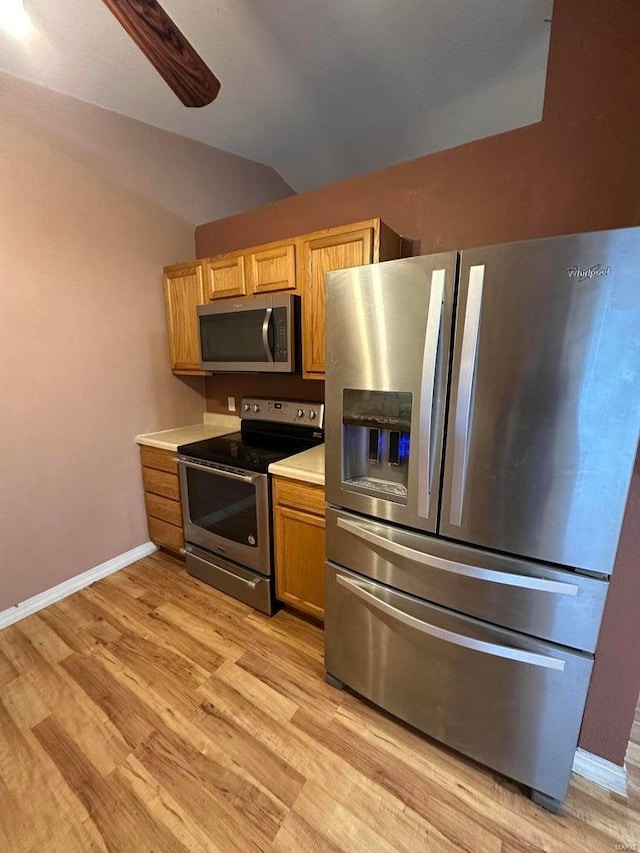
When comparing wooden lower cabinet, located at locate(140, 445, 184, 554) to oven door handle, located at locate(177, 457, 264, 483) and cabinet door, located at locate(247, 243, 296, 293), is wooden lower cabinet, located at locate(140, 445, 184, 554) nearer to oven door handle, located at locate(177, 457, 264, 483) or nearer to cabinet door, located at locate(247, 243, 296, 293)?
oven door handle, located at locate(177, 457, 264, 483)

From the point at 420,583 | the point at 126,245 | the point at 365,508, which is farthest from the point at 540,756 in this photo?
the point at 126,245

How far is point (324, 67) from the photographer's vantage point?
183 centimetres

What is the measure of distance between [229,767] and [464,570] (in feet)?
3.82

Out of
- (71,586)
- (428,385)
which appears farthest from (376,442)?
(71,586)

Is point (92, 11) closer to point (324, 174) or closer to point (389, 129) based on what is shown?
point (389, 129)

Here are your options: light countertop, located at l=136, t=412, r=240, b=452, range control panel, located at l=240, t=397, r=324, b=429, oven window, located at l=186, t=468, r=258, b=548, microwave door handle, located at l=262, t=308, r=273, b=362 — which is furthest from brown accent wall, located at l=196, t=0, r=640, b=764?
light countertop, located at l=136, t=412, r=240, b=452

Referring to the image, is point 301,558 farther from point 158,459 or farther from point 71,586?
point 71,586

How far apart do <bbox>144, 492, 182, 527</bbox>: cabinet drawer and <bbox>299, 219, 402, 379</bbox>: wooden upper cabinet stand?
1.32m

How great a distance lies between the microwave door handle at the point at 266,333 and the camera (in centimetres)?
203

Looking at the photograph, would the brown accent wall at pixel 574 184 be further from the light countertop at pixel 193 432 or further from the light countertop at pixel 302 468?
the light countertop at pixel 193 432

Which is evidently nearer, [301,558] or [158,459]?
[301,558]

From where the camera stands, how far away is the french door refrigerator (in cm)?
94

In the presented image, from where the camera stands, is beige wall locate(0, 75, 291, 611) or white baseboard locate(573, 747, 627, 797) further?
beige wall locate(0, 75, 291, 611)

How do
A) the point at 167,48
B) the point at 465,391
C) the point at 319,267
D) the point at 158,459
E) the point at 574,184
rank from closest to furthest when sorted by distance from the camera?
the point at 465,391, the point at 167,48, the point at 574,184, the point at 319,267, the point at 158,459
